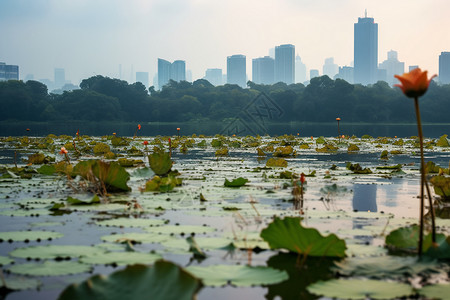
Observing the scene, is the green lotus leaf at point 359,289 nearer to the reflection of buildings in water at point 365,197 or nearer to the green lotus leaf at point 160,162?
the reflection of buildings in water at point 365,197

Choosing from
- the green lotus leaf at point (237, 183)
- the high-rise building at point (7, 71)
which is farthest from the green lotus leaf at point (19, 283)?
the high-rise building at point (7, 71)

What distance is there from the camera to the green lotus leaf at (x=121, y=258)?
213 centimetres

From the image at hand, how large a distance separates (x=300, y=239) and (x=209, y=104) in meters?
71.2

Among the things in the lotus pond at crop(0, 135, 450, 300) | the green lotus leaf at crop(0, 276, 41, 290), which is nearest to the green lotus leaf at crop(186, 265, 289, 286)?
the lotus pond at crop(0, 135, 450, 300)

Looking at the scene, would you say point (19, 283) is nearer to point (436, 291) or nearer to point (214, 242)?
point (214, 242)

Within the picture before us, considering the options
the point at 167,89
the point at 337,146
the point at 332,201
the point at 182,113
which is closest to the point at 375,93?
the point at 182,113

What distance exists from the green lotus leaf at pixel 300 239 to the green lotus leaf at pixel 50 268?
785 millimetres

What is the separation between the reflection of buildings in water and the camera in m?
3.81

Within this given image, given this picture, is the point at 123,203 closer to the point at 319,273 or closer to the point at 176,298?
the point at 319,273

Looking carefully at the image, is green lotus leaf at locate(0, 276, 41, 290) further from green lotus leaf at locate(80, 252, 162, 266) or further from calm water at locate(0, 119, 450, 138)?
calm water at locate(0, 119, 450, 138)

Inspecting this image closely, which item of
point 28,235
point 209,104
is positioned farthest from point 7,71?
point 28,235

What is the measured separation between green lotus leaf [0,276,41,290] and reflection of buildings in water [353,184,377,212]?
2407 millimetres

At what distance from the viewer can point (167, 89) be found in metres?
81.4

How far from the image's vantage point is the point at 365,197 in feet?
14.2
